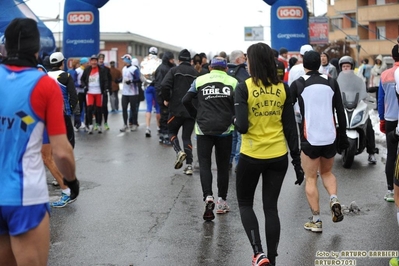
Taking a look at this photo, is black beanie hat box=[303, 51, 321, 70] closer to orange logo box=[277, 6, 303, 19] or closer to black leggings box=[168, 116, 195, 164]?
black leggings box=[168, 116, 195, 164]

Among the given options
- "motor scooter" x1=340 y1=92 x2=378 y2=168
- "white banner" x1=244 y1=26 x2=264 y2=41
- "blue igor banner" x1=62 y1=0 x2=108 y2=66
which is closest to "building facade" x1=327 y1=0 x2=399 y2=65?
"white banner" x1=244 y1=26 x2=264 y2=41

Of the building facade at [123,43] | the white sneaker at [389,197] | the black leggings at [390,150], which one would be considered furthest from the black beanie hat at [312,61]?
the building facade at [123,43]

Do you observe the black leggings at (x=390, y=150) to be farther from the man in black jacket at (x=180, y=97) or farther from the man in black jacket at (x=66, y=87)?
the man in black jacket at (x=66, y=87)

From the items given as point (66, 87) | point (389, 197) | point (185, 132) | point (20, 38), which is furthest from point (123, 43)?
point (20, 38)

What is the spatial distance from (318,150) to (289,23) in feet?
48.8

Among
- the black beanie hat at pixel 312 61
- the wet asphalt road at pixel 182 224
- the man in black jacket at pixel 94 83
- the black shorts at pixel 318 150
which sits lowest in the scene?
the wet asphalt road at pixel 182 224

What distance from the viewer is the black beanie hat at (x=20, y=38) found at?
13.1ft

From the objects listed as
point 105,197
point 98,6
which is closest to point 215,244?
point 105,197

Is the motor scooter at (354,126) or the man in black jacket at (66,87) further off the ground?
the man in black jacket at (66,87)

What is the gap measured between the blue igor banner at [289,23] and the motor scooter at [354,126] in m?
10.0

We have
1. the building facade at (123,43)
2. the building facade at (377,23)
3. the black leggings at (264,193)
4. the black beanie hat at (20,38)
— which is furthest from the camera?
the building facade at (377,23)

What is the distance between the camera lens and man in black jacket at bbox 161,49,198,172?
11.7 m

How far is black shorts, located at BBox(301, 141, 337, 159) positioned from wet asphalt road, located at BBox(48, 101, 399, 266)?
31.0 inches

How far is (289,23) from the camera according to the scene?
2183cm
